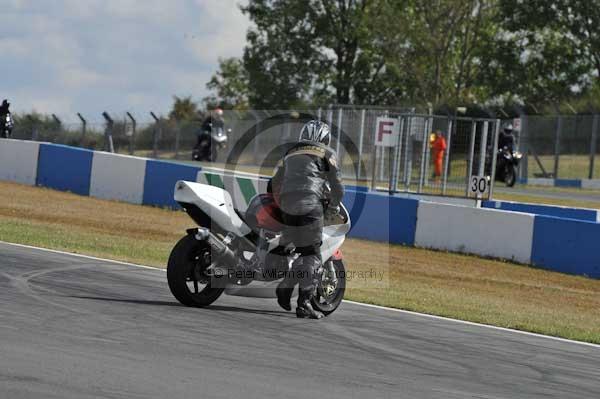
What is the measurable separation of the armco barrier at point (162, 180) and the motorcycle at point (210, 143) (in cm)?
1337

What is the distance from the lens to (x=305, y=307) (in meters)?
9.34

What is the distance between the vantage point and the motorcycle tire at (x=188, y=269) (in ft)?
29.5

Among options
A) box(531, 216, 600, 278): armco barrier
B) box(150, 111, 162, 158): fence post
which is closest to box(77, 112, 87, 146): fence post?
box(150, 111, 162, 158): fence post

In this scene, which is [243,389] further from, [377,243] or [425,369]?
[377,243]

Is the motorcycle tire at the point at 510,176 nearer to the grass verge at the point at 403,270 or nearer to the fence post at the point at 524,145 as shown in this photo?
the fence post at the point at 524,145

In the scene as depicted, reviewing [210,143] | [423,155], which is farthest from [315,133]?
[210,143]

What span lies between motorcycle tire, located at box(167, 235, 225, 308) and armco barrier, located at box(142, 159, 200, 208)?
1199 cm

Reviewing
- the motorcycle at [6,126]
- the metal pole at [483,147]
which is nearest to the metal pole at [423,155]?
the metal pole at [483,147]

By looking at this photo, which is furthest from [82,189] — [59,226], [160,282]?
[160,282]

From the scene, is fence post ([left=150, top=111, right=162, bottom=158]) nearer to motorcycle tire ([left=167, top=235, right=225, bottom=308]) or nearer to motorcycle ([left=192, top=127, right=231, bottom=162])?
motorcycle ([left=192, top=127, right=231, bottom=162])

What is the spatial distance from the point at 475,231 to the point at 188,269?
Result: 9519mm

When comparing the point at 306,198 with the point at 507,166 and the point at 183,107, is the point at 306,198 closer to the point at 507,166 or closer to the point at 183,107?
the point at 507,166

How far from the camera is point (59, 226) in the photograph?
17.3 m

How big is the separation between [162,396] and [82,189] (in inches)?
707
